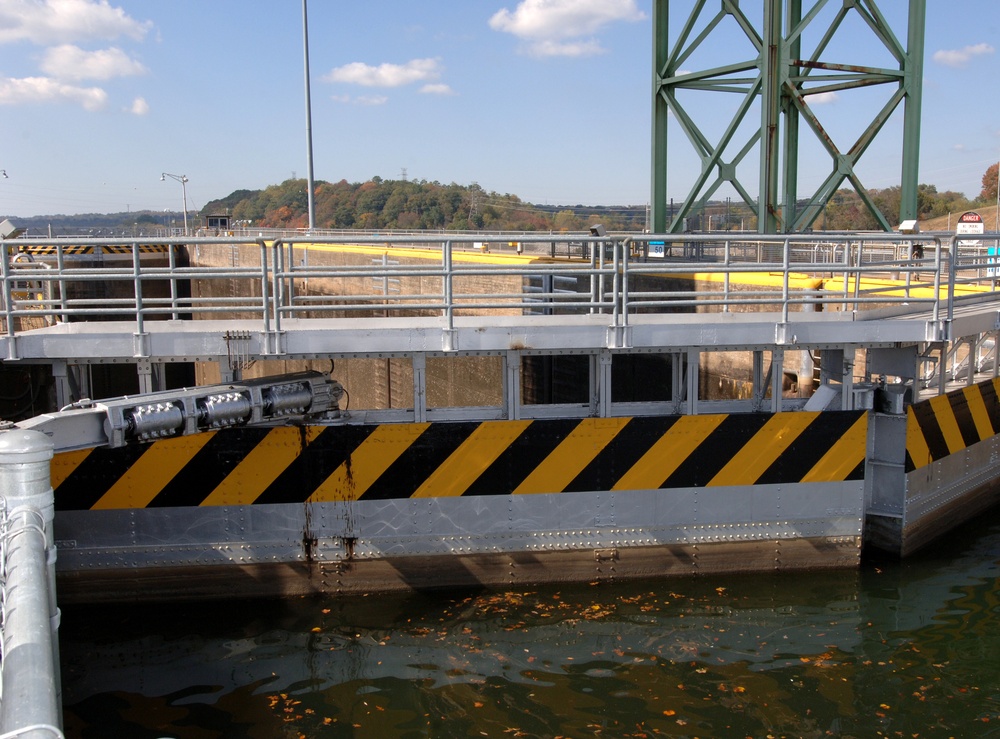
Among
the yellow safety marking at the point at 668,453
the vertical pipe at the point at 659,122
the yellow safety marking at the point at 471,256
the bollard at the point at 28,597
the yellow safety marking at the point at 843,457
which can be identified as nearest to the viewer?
the bollard at the point at 28,597

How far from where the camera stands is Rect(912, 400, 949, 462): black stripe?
32.0ft

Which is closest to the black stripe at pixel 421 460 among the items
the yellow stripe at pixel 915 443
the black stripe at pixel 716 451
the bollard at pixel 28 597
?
the black stripe at pixel 716 451

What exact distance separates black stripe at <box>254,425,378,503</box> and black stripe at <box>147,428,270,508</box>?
0.42 meters

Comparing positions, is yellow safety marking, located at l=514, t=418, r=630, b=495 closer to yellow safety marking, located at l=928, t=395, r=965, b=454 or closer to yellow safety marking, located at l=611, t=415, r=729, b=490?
yellow safety marking, located at l=611, t=415, r=729, b=490

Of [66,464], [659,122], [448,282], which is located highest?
[659,122]

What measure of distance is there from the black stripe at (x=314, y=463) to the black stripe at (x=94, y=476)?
→ 4.12 ft

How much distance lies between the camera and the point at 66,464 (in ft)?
27.2

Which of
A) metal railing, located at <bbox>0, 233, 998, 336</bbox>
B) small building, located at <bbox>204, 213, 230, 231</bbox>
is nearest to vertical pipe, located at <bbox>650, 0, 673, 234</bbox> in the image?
metal railing, located at <bbox>0, 233, 998, 336</bbox>

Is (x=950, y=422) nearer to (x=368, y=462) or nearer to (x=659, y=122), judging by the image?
(x=368, y=462)

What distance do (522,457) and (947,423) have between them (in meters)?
5.20

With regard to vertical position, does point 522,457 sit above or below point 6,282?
below

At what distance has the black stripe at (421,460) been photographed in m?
8.73

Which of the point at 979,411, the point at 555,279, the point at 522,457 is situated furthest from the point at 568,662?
the point at 555,279

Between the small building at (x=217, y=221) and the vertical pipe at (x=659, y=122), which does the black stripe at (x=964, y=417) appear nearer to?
the vertical pipe at (x=659, y=122)
